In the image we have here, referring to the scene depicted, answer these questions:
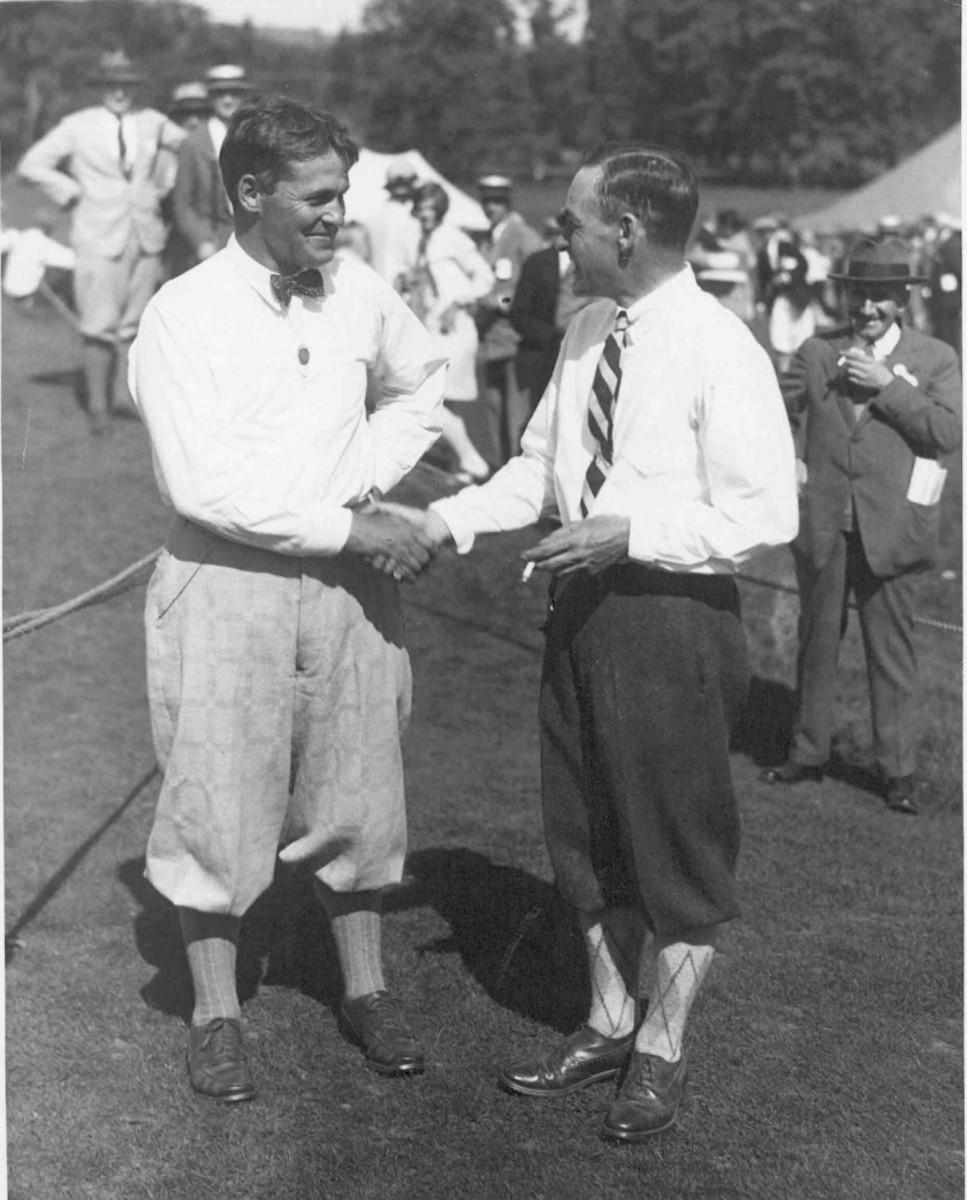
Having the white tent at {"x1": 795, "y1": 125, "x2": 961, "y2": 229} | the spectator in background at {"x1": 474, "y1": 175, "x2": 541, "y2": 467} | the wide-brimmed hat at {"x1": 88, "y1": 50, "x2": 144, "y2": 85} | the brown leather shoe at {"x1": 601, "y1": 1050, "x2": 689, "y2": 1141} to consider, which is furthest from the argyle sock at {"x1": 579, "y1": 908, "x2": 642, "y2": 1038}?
the white tent at {"x1": 795, "y1": 125, "x2": 961, "y2": 229}

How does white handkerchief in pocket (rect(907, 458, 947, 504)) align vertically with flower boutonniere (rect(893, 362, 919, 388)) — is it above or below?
below

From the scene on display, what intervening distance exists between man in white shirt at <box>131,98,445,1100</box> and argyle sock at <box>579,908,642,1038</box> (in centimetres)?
47

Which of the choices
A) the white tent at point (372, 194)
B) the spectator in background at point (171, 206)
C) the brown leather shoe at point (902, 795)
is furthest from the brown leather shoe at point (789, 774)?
the white tent at point (372, 194)

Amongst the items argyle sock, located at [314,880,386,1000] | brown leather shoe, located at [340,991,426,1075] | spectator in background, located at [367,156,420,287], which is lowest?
brown leather shoe, located at [340,991,426,1075]

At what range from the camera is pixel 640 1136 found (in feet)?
13.0

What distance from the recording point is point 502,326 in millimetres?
12328

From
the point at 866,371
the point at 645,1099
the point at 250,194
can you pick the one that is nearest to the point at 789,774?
the point at 866,371

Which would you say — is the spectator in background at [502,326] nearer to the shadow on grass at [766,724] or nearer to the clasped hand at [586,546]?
the shadow on grass at [766,724]

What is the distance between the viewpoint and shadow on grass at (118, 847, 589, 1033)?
15.6 feet

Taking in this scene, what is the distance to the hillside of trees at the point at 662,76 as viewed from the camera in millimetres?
55938

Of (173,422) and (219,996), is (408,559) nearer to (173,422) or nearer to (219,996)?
(173,422)

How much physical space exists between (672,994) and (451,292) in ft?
29.4

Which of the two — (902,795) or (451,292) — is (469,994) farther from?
(451,292)

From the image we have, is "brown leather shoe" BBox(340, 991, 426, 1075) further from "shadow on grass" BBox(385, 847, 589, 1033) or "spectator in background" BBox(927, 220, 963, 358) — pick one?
"spectator in background" BBox(927, 220, 963, 358)
